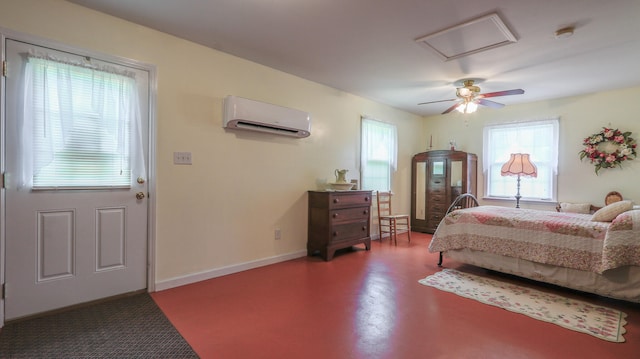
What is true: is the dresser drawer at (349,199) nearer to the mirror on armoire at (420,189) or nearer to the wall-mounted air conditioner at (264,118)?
the wall-mounted air conditioner at (264,118)

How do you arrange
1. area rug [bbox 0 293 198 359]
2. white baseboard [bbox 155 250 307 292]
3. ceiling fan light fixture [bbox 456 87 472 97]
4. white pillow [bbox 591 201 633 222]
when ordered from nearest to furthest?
1. area rug [bbox 0 293 198 359]
2. white pillow [bbox 591 201 633 222]
3. white baseboard [bbox 155 250 307 292]
4. ceiling fan light fixture [bbox 456 87 472 97]

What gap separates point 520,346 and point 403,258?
2.01 m

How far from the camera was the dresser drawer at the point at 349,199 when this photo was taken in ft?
12.3

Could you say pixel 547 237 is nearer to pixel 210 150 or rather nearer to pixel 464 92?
pixel 464 92

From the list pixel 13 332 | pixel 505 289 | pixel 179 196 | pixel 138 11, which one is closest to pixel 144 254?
pixel 179 196

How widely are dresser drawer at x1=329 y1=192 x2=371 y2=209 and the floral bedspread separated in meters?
1.11

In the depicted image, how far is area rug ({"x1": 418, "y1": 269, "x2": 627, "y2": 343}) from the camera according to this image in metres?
2.11

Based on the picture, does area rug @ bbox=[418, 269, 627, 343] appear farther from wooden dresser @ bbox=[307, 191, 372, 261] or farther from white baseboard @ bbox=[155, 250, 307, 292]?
white baseboard @ bbox=[155, 250, 307, 292]

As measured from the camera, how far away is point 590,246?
2479 millimetres

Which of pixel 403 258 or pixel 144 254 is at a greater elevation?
pixel 144 254

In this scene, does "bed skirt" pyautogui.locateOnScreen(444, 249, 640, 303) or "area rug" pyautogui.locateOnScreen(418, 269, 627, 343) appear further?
"bed skirt" pyautogui.locateOnScreen(444, 249, 640, 303)

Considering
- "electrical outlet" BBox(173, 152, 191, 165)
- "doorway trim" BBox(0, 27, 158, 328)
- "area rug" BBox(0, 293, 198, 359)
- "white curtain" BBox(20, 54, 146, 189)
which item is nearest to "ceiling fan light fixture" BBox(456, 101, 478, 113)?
"electrical outlet" BBox(173, 152, 191, 165)

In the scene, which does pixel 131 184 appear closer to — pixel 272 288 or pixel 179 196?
pixel 179 196

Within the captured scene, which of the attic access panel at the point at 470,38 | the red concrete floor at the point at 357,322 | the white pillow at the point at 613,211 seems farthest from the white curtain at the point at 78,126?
the white pillow at the point at 613,211
